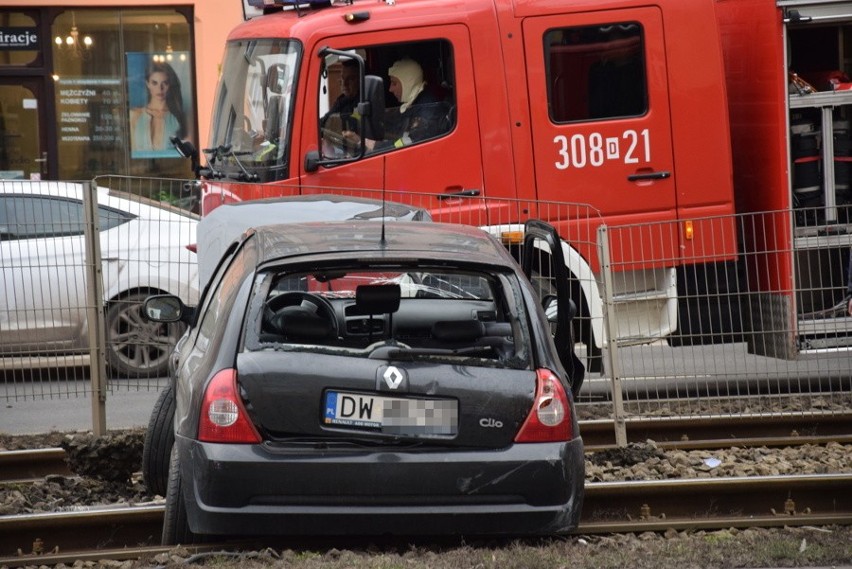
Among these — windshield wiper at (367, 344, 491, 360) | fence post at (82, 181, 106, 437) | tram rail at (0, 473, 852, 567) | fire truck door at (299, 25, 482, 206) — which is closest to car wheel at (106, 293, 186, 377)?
fence post at (82, 181, 106, 437)

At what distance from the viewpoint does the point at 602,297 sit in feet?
28.6

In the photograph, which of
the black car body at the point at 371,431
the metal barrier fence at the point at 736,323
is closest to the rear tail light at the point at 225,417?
the black car body at the point at 371,431

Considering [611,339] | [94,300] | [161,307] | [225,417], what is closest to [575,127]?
[611,339]

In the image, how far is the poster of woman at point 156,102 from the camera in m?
18.8

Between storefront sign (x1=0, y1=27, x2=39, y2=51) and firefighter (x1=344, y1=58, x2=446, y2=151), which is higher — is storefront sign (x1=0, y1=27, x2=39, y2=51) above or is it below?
above

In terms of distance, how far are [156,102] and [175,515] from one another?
14.0m

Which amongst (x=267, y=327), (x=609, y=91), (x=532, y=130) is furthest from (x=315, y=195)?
(x=267, y=327)

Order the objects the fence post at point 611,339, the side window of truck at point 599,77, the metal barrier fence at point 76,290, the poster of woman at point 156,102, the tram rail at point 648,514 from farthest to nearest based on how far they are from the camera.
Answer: the poster of woman at point 156,102, the side window of truck at point 599,77, the metal barrier fence at point 76,290, the fence post at point 611,339, the tram rail at point 648,514

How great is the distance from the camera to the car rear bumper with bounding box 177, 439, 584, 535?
507cm

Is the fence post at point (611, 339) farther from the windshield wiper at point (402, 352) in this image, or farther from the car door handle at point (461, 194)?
the windshield wiper at point (402, 352)

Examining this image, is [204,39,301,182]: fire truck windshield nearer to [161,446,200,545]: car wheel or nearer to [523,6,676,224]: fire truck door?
[523,6,676,224]: fire truck door

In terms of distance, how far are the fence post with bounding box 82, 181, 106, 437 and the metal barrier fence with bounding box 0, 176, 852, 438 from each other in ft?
0.05

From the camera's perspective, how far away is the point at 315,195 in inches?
356

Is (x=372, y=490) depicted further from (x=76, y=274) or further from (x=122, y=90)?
(x=122, y=90)
